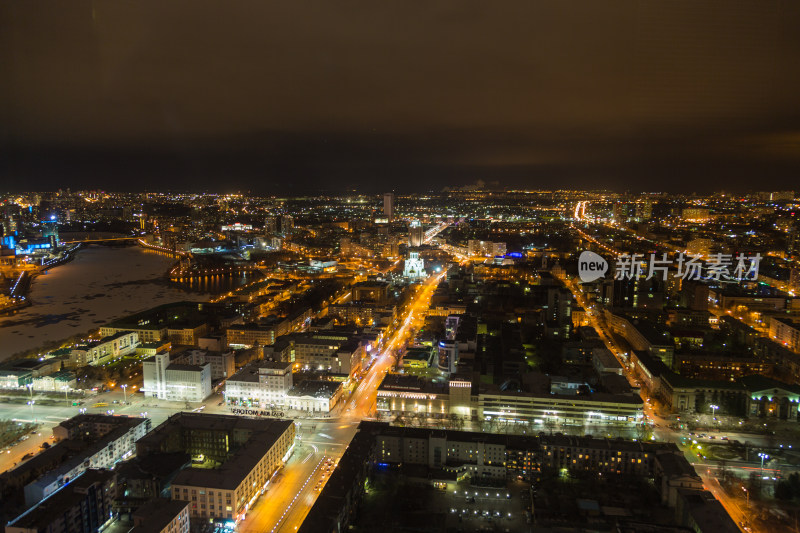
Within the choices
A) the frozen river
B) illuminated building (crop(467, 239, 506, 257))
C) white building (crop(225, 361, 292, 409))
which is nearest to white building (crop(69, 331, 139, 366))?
the frozen river

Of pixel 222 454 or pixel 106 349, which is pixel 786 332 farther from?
pixel 106 349

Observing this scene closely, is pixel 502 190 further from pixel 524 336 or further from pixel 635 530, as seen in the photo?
pixel 635 530

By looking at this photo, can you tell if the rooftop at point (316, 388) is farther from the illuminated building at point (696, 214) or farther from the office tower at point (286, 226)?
the illuminated building at point (696, 214)

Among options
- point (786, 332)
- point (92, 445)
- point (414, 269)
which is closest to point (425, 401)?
point (92, 445)

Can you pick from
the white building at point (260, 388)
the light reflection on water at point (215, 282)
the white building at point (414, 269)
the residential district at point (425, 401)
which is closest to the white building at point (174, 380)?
the residential district at point (425, 401)

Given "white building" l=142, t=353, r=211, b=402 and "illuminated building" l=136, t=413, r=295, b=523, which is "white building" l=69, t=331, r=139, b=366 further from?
"illuminated building" l=136, t=413, r=295, b=523

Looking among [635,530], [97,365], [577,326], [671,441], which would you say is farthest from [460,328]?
[97,365]
